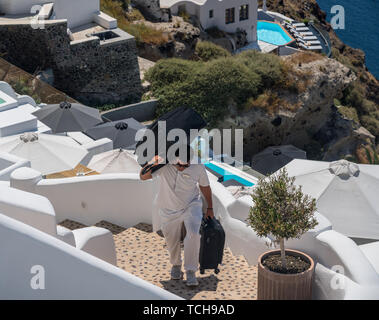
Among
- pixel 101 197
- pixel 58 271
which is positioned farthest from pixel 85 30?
pixel 58 271

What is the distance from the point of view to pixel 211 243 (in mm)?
7613

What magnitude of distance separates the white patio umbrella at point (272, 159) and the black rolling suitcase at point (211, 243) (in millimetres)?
17504

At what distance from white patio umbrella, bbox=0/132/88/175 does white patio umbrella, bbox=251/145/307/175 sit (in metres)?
10.9

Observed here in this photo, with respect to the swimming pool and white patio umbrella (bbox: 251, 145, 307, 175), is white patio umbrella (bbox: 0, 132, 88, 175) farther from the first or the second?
the swimming pool

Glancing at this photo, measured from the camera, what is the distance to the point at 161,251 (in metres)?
8.68

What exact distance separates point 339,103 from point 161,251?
1322 inches

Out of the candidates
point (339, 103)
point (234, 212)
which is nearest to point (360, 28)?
point (339, 103)

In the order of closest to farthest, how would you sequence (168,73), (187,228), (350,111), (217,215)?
(187,228)
(217,215)
(168,73)
(350,111)

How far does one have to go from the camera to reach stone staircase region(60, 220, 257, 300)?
7.59 metres

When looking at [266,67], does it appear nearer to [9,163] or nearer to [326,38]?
[9,163]

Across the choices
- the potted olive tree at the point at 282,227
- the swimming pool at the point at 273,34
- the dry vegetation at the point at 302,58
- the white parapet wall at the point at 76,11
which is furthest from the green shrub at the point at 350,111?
the potted olive tree at the point at 282,227

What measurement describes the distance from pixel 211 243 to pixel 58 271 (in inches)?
98.4

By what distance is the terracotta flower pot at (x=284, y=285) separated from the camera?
6.81 metres

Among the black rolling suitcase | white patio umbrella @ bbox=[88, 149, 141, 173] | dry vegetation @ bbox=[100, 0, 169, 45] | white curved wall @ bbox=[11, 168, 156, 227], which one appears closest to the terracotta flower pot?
the black rolling suitcase
